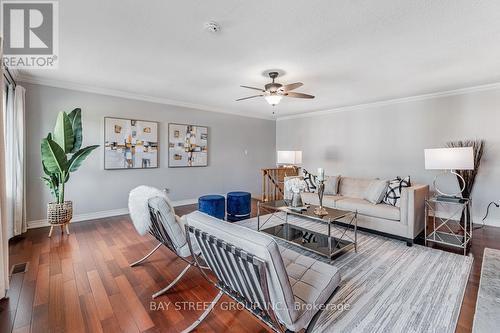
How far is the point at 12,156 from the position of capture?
3.35 meters

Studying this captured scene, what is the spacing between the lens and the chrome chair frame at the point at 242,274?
1.20m

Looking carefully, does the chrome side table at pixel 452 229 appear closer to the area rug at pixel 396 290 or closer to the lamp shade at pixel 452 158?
the area rug at pixel 396 290

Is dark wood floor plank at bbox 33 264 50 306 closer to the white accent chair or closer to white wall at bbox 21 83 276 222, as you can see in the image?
the white accent chair

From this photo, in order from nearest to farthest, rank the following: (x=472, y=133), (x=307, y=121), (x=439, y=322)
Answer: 1. (x=439, y=322)
2. (x=472, y=133)
3. (x=307, y=121)

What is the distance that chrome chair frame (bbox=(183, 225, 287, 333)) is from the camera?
1.20 metres

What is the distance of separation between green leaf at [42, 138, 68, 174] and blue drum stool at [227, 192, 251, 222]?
274 centimetres

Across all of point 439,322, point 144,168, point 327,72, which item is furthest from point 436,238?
point 144,168

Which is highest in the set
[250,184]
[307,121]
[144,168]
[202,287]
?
[307,121]

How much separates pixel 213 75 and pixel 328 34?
6.13ft

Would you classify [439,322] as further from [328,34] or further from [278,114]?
[278,114]

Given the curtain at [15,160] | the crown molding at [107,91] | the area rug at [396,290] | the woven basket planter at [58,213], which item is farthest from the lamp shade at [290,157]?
the curtain at [15,160]

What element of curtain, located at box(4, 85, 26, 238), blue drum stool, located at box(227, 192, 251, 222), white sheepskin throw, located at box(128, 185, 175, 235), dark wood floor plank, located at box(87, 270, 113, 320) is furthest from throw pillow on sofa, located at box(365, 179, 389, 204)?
curtain, located at box(4, 85, 26, 238)

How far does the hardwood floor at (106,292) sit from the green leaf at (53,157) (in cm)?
105

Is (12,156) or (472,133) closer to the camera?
(12,156)
